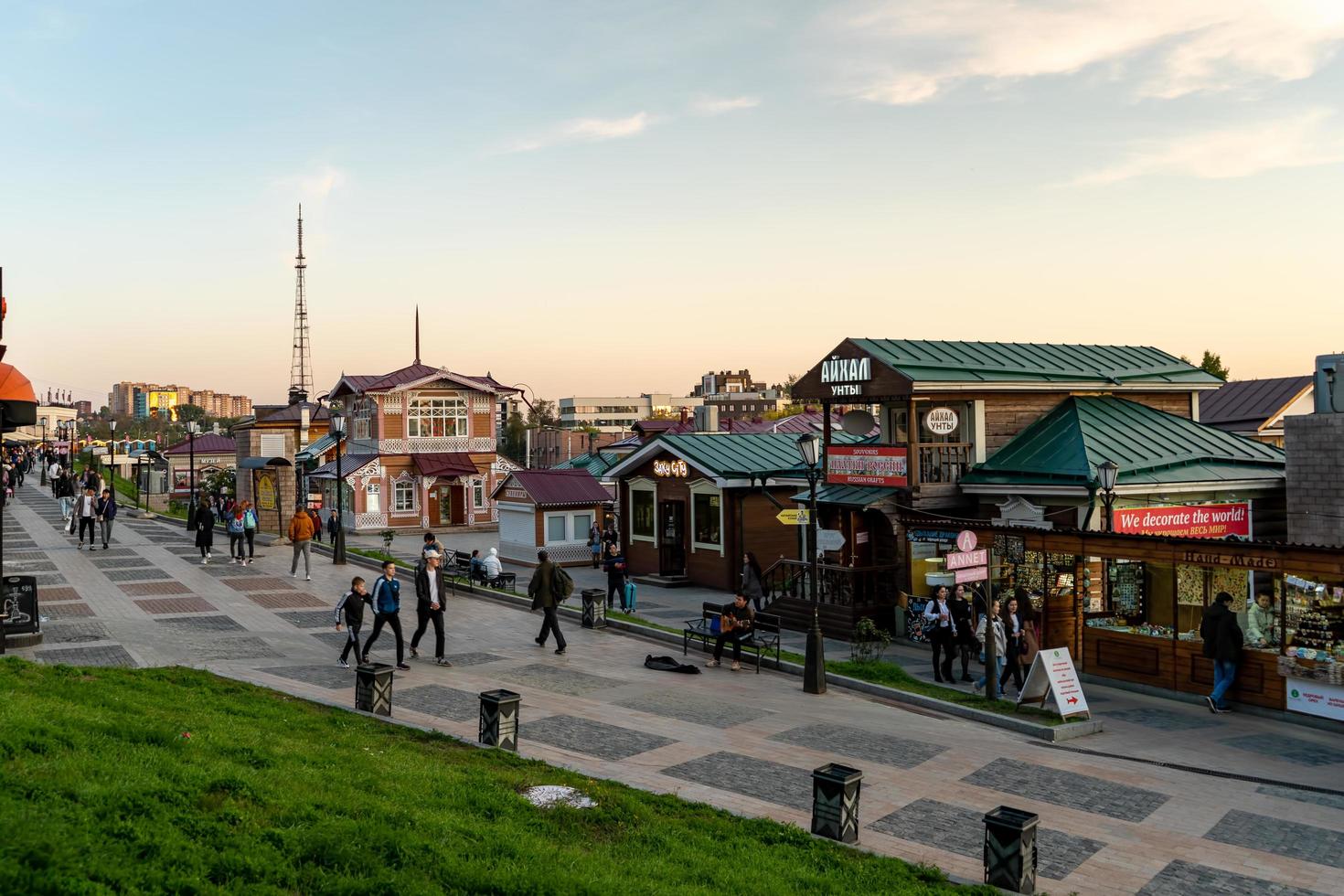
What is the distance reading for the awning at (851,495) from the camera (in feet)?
82.0

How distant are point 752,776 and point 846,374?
49.9ft

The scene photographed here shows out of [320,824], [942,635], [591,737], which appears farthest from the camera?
[942,635]

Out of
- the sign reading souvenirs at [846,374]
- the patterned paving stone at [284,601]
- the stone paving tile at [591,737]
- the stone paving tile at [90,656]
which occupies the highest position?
the sign reading souvenirs at [846,374]

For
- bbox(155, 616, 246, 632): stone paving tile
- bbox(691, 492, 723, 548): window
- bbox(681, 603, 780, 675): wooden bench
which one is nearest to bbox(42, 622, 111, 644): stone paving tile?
bbox(155, 616, 246, 632): stone paving tile

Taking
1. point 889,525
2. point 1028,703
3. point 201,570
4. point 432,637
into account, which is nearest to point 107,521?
point 201,570

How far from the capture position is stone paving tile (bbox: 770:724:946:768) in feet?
45.0

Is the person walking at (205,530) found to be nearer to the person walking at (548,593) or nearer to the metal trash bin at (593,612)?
the metal trash bin at (593,612)

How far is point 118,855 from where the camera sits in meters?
6.86

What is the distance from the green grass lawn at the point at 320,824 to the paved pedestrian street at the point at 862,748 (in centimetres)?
147

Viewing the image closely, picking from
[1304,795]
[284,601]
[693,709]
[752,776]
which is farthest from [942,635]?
[284,601]

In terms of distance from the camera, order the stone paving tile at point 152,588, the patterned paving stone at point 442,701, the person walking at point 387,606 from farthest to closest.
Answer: the stone paving tile at point 152,588 < the person walking at point 387,606 < the patterned paving stone at point 442,701

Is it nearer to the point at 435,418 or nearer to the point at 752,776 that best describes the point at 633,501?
the point at 435,418

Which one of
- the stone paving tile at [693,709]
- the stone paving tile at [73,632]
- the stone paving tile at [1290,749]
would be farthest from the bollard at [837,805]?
the stone paving tile at [73,632]

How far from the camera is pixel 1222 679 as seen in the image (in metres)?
17.1
